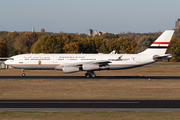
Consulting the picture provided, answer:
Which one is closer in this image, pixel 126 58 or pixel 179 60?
pixel 126 58

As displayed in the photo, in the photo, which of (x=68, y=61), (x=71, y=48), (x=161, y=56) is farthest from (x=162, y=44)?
(x=71, y=48)

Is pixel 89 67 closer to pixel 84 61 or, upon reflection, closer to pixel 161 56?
pixel 84 61

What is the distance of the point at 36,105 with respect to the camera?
19.0 metres

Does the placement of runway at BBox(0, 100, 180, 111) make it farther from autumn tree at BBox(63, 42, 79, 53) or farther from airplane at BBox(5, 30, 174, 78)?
autumn tree at BBox(63, 42, 79, 53)

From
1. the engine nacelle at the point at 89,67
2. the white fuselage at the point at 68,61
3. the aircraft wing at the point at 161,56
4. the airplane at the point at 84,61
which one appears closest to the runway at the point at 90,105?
the engine nacelle at the point at 89,67

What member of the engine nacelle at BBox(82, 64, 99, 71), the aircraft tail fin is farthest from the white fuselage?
the aircraft tail fin

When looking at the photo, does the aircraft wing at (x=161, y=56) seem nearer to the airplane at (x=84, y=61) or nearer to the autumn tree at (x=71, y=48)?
the airplane at (x=84, y=61)

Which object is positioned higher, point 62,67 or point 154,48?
point 154,48

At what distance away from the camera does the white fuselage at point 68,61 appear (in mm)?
43406

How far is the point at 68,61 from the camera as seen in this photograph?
43781mm

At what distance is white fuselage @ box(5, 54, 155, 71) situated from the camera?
43406 millimetres

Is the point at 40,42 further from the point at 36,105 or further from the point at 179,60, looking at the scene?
the point at 36,105
